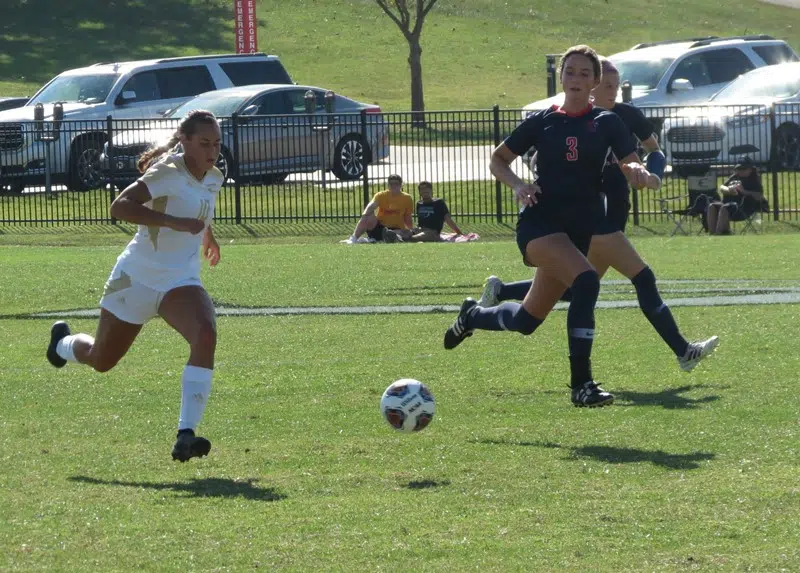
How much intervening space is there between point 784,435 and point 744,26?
60.7m

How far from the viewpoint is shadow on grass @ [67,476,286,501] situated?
20.9ft

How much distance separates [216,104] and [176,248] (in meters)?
20.1

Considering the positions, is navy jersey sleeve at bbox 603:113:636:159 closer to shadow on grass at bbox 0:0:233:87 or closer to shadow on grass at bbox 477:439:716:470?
shadow on grass at bbox 477:439:716:470

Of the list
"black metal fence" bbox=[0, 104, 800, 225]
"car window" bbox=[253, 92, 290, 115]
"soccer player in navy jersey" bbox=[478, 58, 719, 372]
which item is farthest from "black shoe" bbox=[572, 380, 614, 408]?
"car window" bbox=[253, 92, 290, 115]

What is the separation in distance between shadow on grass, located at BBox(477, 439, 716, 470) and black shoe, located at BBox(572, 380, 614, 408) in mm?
688

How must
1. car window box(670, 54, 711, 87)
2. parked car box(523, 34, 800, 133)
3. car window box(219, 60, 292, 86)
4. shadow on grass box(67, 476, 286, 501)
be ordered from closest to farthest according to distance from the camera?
shadow on grass box(67, 476, 286, 501)
parked car box(523, 34, 800, 133)
car window box(670, 54, 711, 87)
car window box(219, 60, 292, 86)

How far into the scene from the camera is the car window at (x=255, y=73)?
30.1 m

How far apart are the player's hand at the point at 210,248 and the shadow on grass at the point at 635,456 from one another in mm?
1943

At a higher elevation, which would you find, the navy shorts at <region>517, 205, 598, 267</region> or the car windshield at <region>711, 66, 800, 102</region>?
the car windshield at <region>711, 66, 800, 102</region>

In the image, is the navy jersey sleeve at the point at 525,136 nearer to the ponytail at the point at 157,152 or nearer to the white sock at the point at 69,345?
the ponytail at the point at 157,152

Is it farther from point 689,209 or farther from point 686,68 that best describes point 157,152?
point 686,68

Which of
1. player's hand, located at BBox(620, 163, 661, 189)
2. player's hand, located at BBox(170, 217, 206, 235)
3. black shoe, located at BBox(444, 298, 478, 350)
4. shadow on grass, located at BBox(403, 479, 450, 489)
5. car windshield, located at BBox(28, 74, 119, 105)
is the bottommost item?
shadow on grass, located at BBox(403, 479, 450, 489)

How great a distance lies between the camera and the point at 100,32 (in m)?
59.2

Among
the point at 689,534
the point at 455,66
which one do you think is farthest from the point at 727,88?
the point at 455,66
